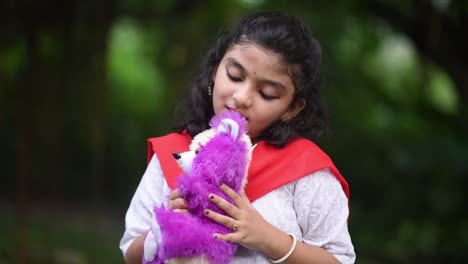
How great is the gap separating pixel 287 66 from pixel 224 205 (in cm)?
40

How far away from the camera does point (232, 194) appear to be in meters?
1.54

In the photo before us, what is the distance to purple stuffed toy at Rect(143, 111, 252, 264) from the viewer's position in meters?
1.48

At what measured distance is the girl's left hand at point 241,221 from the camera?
4.95 ft

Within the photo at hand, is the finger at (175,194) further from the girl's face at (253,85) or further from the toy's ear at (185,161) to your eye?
the girl's face at (253,85)

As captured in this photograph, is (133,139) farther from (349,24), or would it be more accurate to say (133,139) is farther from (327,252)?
(327,252)

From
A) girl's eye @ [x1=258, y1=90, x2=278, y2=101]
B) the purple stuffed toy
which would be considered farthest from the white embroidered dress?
girl's eye @ [x1=258, y1=90, x2=278, y2=101]

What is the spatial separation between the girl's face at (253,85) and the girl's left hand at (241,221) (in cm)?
22

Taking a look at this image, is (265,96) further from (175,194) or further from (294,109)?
(175,194)

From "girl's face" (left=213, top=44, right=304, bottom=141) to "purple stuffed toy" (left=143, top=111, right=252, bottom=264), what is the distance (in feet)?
0.23

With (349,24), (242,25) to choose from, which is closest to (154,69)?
(349,24)

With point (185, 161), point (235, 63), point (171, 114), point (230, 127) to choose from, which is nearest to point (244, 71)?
point (235, 63)

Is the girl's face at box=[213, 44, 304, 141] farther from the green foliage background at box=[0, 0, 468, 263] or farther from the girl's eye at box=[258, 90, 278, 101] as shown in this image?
the green foliage background at box=[0, 0, 468, 263]

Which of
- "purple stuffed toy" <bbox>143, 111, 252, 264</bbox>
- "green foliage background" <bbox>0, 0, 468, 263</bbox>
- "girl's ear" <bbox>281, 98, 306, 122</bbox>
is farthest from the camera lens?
"green foliage background" <bbox>0, 0, 468, 263</bbox>

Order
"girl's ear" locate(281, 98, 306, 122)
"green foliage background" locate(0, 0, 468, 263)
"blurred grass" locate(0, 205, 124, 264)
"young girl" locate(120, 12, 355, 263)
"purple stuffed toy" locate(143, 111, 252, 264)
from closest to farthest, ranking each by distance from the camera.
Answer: "purple stuffed toy" locate(143, 111, 252, 264), "young girl" locate(120, 12, 355, 263), "girl's ear" locate(281, 98, 306, 122), "green foliage background" locate(0, 0, 468, 263), "blurred grass" locate(0, 205, 124, 264)
